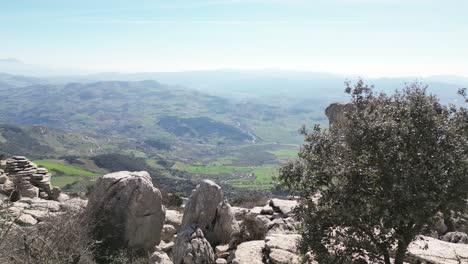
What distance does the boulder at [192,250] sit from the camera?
2155cm

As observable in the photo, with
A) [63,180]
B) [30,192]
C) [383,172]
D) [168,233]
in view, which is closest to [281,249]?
[383,172]

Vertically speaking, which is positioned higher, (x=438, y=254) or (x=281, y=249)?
(x=438, y=254)

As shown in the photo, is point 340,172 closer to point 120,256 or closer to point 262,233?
point 262,233

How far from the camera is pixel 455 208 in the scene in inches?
538

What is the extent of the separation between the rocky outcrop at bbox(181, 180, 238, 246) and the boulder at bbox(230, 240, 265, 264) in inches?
162

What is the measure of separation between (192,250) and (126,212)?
7454 millimetres

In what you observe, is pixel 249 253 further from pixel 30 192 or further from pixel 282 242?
pixel 30 192

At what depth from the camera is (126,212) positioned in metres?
27.1

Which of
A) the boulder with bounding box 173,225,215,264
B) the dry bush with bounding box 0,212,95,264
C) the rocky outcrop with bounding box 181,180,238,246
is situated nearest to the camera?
the dry bush with bounding box 0,212,95,264

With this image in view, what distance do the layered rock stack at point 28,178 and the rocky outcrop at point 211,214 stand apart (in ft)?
60.6

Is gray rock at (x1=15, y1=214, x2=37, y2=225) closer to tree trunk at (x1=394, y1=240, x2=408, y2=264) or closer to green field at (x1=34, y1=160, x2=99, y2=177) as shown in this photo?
tree trunk at (x1=394, y1=240, x2=408, y2=264)

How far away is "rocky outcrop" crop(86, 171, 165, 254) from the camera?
26.6m

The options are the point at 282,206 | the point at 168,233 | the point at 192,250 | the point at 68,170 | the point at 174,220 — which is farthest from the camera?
the point at 68,170

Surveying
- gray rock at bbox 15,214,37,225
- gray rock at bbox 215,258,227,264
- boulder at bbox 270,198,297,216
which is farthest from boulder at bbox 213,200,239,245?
gray rock at bbox 15,214,37,225
